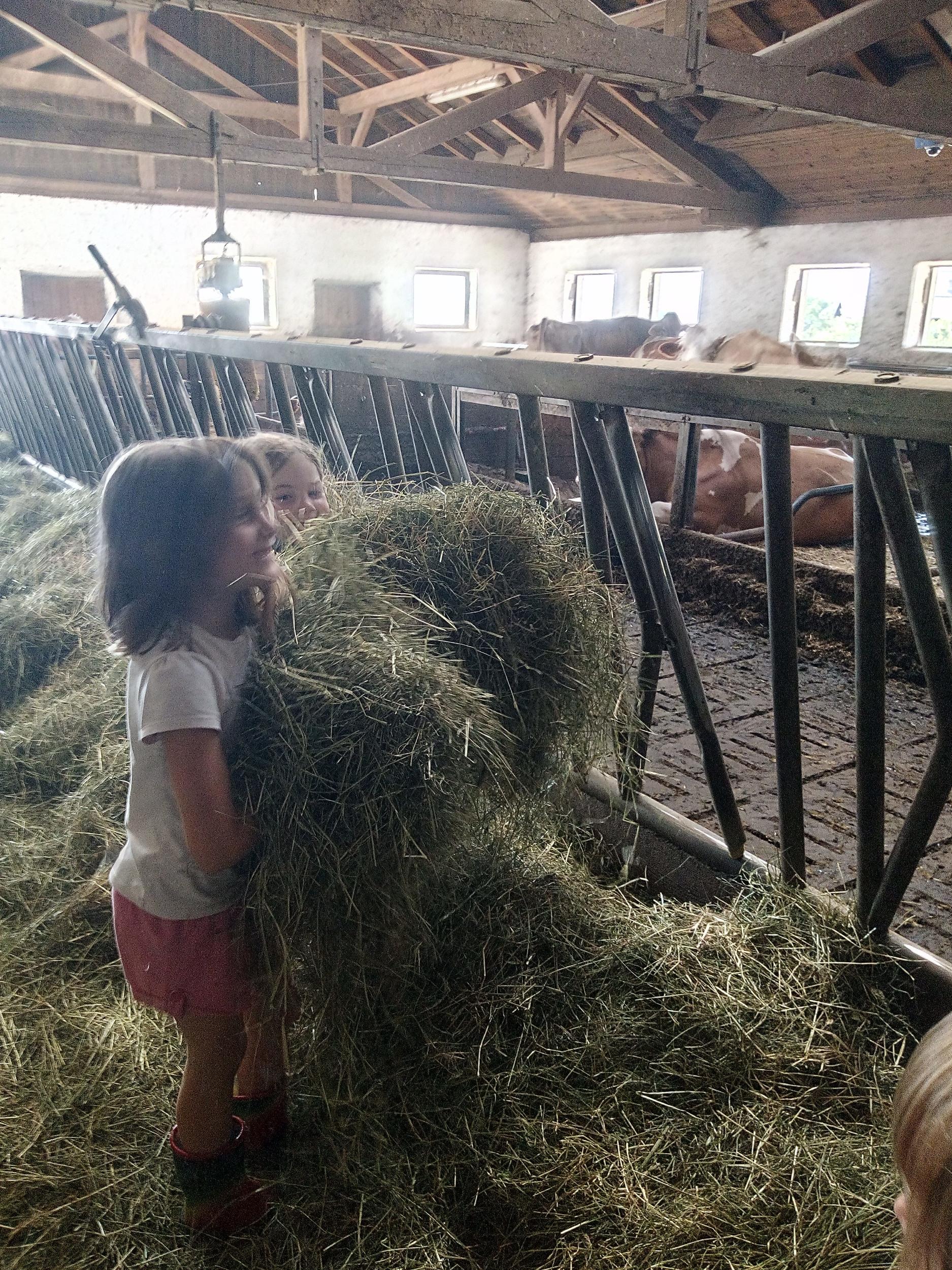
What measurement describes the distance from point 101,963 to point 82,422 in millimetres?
4849

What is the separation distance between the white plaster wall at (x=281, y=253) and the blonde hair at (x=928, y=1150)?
12.9m

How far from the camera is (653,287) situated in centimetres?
1572

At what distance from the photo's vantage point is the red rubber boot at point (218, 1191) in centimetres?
161

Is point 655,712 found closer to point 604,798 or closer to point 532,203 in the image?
point 604,798

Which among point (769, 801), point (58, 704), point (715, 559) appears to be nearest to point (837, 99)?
point (715, 559)

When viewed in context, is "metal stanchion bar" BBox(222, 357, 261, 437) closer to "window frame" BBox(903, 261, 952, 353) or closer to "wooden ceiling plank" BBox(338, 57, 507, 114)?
"wooden ceiling plank" BBox(338, 57, 507, 114)

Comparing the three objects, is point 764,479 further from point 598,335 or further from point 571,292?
point 571,292

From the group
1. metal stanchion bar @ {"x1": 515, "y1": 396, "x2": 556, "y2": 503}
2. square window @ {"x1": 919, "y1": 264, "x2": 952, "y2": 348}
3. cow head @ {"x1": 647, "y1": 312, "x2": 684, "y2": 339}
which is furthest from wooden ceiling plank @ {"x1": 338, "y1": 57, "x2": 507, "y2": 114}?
metal stanchion bar @ {"x1": 515, "y1": 396, "x2": 556, "y2": 503}

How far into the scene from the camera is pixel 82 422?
252 inches

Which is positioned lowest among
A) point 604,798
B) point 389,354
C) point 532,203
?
point 604,798

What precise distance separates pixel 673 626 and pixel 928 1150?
1.57 metres

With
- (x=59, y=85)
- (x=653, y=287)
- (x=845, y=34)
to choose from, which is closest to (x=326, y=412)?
(x=845, y=34)

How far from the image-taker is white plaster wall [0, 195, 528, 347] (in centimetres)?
1347

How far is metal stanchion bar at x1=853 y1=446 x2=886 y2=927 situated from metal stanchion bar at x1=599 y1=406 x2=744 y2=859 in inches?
13.4
